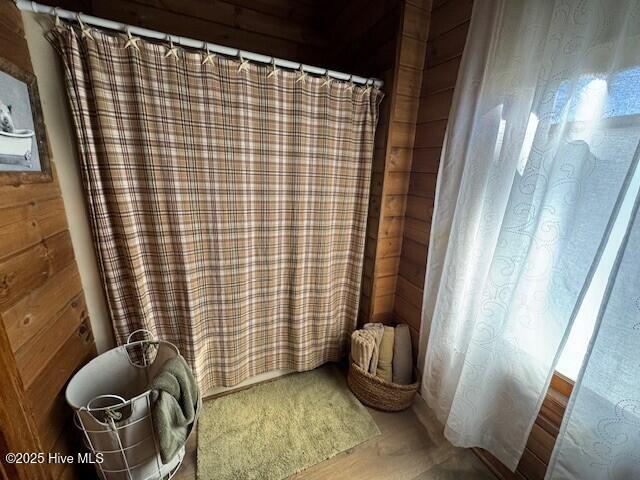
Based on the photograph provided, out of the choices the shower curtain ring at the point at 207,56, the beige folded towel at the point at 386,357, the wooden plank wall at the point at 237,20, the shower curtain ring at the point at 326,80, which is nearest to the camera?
the shower curtain ring at the point at 207,56

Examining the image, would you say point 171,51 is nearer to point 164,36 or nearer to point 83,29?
point 164,36

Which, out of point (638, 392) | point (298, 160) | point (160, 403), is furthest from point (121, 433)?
point (638, 392)

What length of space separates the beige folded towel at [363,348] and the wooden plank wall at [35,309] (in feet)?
4.15

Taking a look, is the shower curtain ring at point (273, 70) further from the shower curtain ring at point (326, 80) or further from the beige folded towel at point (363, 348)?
the beige folded towel at point (363, 348)

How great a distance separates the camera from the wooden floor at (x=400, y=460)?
3.88 ft

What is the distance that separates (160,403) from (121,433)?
190mm

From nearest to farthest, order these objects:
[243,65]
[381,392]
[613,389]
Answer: [613,389] < [243,65] < [381,392]

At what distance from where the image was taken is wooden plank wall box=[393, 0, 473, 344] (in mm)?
1165

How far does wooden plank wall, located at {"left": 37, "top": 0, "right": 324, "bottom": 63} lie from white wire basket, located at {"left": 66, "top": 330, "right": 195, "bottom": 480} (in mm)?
1631

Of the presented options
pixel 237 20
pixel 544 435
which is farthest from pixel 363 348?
pixel 237 20

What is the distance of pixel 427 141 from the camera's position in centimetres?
134

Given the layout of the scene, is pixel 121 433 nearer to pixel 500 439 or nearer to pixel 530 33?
pixel 500 439

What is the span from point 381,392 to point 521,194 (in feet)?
3.89

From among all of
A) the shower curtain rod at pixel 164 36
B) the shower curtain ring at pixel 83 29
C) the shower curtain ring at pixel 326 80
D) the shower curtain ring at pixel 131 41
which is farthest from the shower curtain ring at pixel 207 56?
the shower curtain ring at pixel 326 80
